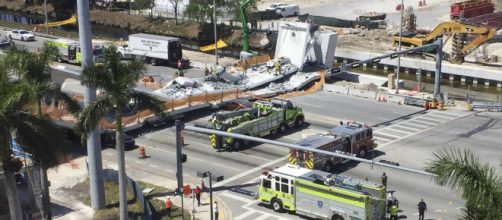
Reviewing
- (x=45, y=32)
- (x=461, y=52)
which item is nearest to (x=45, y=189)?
(x=461, y=52)

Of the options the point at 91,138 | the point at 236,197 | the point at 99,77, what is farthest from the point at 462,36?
the point at 99,77

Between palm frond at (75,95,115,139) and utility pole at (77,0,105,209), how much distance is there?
3.51 metres

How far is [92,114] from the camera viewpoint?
31.3 meters

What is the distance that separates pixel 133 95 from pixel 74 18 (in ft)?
282

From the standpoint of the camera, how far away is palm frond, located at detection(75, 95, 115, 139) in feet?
102

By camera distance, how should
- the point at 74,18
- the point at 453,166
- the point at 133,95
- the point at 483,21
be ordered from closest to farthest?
the point at 453,166, the point at 133,95, the point at 483,21, the point at 74,18

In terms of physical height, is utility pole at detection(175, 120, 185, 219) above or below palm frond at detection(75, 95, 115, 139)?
below

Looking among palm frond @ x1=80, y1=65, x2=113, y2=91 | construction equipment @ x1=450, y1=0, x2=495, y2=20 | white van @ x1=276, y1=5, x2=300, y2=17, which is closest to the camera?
palm frond @ x1=80, y1=65, x2=113, y2=91

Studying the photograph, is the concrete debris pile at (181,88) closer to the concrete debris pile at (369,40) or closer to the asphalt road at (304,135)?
the asphalt road at (304,135)

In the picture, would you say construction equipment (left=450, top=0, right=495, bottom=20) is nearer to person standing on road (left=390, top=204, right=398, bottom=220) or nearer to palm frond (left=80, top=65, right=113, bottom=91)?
person standing on road (left=390, top=204, right=398, bottom=220)

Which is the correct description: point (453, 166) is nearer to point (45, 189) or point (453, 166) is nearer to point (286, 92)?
point (45, 189)

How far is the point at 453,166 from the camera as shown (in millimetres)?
18875

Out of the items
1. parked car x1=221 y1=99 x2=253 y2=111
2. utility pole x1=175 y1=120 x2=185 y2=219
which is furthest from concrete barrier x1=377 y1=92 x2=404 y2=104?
utility pole x1=175 y1=120 x2=185 y2=219

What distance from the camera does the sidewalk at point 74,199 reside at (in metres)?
37.4
